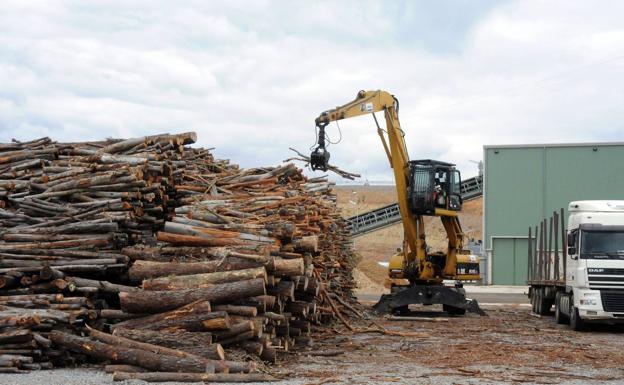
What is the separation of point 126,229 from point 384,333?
6924 mm

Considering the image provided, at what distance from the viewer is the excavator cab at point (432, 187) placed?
2469 cm

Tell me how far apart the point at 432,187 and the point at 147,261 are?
1203 cm

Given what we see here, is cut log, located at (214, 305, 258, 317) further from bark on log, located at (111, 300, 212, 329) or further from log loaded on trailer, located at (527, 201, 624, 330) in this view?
log loaded on trailer, located at (527, 201, 624, 330)

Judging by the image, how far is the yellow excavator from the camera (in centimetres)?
2483

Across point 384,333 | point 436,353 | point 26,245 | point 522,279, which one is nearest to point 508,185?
point 522,279

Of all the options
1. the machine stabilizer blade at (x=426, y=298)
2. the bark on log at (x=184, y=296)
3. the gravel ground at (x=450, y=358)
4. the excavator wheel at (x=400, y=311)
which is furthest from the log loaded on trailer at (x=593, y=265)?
the bark on log at (x=184, y=296)

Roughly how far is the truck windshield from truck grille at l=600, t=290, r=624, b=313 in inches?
33.7

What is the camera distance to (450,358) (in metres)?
15.6

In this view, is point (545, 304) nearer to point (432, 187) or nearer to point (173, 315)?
point (432, 187)

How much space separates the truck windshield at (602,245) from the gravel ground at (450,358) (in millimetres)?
1916

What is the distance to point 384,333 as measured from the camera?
64.4 feet

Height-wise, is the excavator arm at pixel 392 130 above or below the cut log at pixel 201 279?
above

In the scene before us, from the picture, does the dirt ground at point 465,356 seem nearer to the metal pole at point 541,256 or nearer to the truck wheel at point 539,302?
the truck wheel at point 539,302

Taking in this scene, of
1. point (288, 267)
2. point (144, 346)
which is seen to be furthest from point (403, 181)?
point (144, 346)
